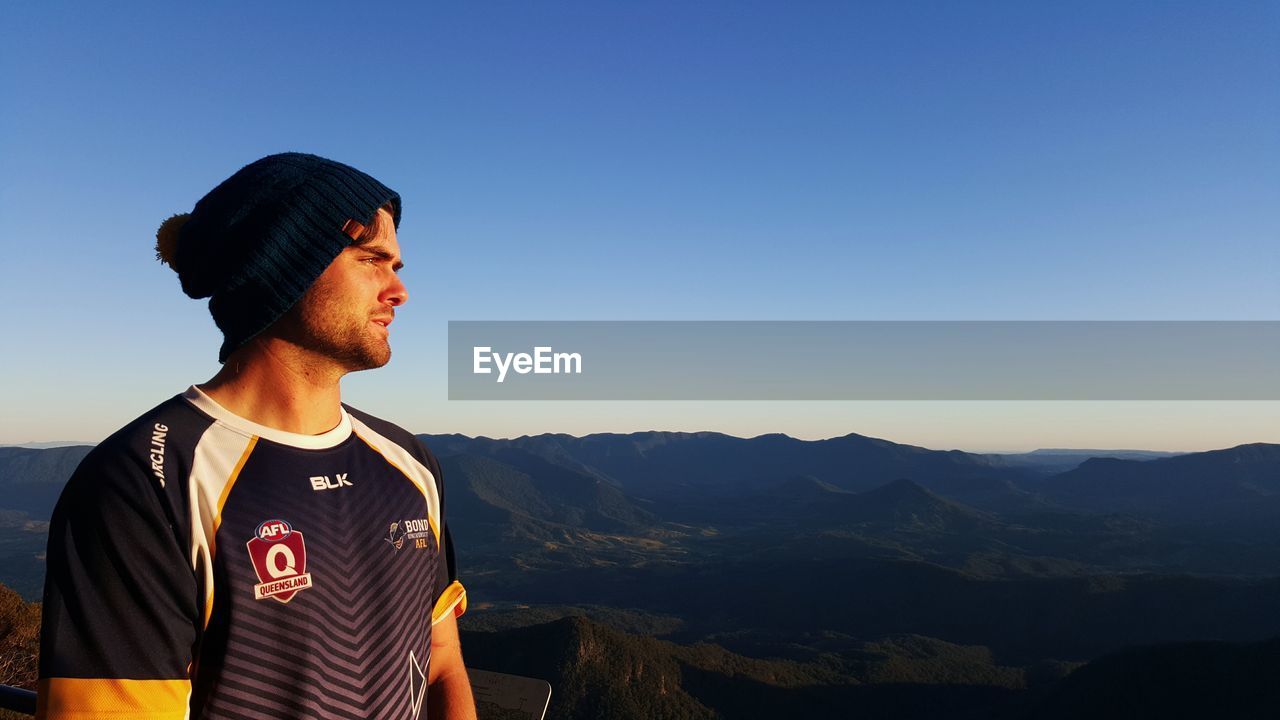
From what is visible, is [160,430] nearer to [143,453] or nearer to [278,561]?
[143,453]

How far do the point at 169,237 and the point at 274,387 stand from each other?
0.93 m

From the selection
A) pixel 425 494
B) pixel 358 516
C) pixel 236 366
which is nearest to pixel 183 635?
pixel 358 516

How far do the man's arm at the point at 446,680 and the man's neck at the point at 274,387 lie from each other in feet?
3.90

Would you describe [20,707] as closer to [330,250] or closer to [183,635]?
[183,635]

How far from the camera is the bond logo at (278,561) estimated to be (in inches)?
98.1

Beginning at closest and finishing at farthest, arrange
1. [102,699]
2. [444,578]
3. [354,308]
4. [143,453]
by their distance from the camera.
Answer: [102,699] → [143,453] → [354,308] → [444,578]

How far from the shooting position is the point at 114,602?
2100mm

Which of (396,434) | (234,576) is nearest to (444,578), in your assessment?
(396,434)

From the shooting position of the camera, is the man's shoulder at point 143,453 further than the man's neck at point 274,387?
No

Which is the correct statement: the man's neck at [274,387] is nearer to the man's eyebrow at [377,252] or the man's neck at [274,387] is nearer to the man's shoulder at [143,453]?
the man's shoulder at [143,453]

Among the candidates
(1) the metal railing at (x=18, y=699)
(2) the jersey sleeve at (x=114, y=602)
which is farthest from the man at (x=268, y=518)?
(1) the metal railing at (x=18, y=699)

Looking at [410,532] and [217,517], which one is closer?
[217,517]

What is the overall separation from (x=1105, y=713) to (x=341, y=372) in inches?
5545

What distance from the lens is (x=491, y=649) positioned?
133m
